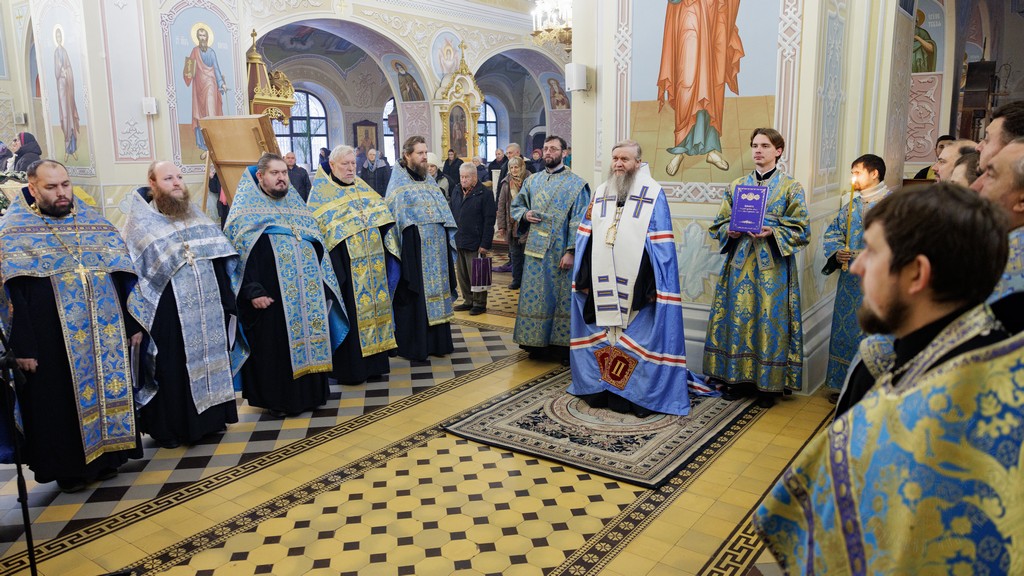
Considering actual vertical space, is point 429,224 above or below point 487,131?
below

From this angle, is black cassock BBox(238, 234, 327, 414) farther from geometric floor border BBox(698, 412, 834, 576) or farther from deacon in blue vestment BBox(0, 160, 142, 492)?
geometric floor border BBox(698, 412, 834, 576)

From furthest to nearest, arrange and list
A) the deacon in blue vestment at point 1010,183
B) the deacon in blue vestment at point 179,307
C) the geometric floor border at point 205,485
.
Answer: the deacon in blue vestment at point 179,307 < the geometric floor border at point 205,485 < the deacon in blue vestment at point 1010,183

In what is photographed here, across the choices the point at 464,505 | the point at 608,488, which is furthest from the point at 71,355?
the point at 608,488

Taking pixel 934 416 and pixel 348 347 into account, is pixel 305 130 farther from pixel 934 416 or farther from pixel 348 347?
pixel 934 416

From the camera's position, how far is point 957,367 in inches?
49.3

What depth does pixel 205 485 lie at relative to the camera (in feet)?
12.7

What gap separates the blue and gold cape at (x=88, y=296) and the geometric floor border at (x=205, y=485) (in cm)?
43

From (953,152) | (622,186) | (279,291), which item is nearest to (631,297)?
(622,186)

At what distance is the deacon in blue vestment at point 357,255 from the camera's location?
5324mm

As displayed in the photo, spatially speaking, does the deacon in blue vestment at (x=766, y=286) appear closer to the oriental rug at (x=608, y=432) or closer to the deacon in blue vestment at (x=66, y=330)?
the oriental rug at (x=608, y=432)

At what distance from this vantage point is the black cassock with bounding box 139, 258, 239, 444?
4.23 m

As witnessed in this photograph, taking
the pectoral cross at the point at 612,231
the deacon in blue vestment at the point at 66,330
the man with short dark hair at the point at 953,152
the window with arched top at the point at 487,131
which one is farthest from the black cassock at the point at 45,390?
the window with arched top at the point at 487,131

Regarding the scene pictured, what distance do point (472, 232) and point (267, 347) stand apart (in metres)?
3.46

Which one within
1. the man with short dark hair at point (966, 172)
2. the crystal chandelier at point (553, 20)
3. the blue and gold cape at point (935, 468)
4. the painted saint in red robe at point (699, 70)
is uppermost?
the crystal chandelier at point (553, 20)
